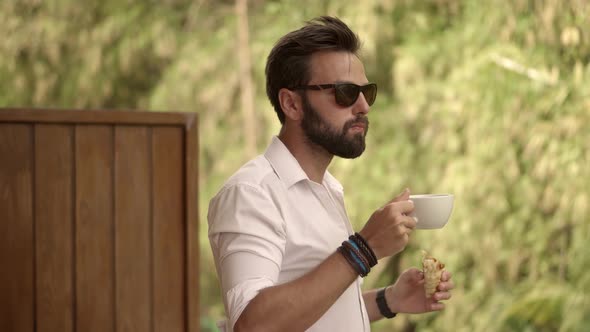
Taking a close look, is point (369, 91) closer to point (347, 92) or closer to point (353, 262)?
point (347, 92)

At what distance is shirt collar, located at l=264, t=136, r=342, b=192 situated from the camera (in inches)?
59.8

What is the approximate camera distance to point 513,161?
4.76m

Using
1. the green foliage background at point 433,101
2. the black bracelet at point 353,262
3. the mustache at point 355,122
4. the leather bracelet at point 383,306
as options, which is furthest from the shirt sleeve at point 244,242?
the green foliage background at point 433,101

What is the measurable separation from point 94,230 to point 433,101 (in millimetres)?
A: 3042

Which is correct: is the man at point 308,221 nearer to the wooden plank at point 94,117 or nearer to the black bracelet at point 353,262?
the black bracelet at point 353,262

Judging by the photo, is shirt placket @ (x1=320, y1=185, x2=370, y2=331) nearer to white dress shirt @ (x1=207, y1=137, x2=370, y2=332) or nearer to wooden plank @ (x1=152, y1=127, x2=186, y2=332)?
white dress shirt @ (x1=207, y1=137, x2=370, y2=332)

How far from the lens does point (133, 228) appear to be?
2486 mm

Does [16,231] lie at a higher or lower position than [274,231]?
lower

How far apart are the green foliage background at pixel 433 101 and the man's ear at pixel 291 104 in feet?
10.9

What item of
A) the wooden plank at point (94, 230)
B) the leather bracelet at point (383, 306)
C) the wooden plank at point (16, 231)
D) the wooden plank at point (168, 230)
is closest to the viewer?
the leather bracelet at point (383, 306)

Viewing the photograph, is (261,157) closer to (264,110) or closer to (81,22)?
(264,110)

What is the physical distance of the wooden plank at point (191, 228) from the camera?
99.5 inches

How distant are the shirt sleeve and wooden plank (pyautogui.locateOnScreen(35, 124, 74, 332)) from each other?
106 cm

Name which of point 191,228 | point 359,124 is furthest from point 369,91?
point 191,228
